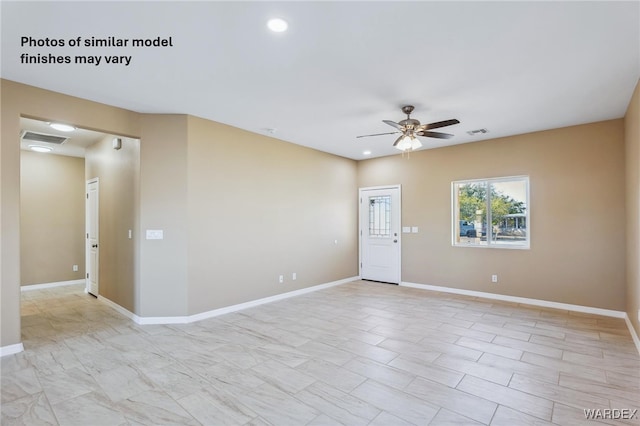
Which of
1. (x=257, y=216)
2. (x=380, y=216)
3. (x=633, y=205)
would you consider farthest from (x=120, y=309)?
(x=633, y=205)

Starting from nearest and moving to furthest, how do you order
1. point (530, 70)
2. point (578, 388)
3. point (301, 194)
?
point (578, 388), point (530, 70), point (301, 194)

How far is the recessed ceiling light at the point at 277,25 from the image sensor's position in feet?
7.50

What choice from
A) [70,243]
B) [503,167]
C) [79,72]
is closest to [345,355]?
Answer: [79,72]

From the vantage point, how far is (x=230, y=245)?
4871 millimetres

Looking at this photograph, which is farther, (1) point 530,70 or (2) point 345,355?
(2) point 345,355

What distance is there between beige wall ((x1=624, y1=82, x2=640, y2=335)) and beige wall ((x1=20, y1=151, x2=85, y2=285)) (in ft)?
32.1

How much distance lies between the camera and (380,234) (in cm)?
718

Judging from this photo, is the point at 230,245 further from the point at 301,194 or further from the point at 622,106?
the point at 622,106

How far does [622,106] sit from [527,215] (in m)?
1.95

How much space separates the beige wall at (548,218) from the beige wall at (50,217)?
7.66 metres

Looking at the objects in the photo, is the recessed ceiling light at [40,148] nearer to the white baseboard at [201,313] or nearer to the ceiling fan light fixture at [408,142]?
the white baseboard at [201,313]

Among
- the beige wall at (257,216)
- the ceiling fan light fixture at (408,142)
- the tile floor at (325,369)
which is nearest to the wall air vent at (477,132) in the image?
the ceiling fan light fixture at (408,142)

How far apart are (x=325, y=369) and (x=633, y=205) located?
4.19m

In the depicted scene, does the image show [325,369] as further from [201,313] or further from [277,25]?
[277,25]
